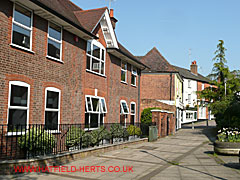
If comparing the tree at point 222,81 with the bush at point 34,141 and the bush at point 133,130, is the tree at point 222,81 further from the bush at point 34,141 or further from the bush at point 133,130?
the bush at point 34,141

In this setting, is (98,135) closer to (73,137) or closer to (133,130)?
(73,137)

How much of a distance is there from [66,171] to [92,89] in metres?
6.92

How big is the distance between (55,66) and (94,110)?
13.7 feet

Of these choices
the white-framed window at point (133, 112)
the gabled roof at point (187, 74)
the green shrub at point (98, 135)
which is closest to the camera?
the green shrub at point (98, 135)

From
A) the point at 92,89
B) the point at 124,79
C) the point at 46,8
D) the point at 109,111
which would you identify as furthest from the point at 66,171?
the point at 124,79

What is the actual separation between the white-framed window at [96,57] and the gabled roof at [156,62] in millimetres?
14562

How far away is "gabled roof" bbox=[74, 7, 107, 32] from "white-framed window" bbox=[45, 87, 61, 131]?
15.1ft

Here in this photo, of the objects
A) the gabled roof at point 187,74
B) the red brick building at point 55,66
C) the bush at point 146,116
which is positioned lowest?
the bush at point 146,116

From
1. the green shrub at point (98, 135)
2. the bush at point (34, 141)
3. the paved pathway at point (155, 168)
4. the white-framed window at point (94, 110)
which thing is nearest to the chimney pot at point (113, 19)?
the white-framed window at point (94, 110)

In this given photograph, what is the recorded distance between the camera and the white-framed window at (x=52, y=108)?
11.1 meters

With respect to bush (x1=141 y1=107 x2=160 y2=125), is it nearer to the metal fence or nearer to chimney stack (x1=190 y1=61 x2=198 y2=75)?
the metal fence

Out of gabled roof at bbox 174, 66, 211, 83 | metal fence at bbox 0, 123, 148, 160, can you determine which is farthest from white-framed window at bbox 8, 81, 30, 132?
gabled roof at bbox 174, 66, 211, 83

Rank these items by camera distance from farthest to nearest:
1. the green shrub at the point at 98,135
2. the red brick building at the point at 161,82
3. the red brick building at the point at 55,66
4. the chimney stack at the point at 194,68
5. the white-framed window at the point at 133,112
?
the chimney stack at the point at 194,68 → the red brick building at the point at 161,82 → the white-framed window at the point at 133,112 → the green shrub at the point at 98,135 → the red brick building at the point at 55,66

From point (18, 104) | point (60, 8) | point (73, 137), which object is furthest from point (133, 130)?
point (18, 104)
